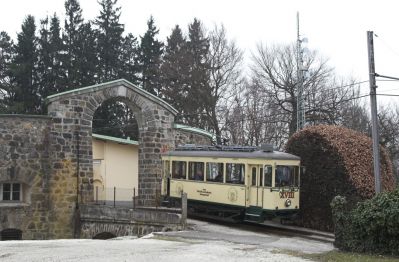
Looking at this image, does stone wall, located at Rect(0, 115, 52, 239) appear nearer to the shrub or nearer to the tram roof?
the tram roof

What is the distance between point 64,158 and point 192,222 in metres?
6.69

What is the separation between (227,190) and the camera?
1964 cm

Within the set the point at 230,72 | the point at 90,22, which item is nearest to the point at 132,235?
the point at 230,72

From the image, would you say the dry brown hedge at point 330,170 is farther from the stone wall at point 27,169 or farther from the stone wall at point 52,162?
the stone wall at point 27,169

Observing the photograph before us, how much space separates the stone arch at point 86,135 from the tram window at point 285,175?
8134 millimetres

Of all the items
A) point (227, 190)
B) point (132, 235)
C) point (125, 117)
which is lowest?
point (132, 235)

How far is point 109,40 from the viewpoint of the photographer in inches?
1983

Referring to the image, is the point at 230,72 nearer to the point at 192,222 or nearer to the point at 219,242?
the point at 192,222

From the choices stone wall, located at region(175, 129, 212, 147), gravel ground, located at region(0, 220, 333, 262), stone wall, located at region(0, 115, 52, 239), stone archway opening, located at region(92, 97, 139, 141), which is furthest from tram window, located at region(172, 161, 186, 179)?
stone archway opening, located at region(92, 97, 139, 141)

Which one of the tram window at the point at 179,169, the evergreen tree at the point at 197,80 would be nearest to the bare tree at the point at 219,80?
the evergreen tree at the point at 197,80

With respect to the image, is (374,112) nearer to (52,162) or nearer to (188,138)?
(188,138)

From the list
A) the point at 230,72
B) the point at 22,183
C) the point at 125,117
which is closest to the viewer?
the point at 22,183

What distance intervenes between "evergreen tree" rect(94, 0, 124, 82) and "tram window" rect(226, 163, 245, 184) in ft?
102

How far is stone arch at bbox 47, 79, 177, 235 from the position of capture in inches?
920
